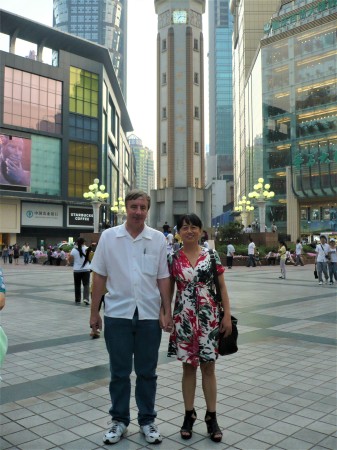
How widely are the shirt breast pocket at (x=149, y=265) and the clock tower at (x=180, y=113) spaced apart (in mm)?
53284

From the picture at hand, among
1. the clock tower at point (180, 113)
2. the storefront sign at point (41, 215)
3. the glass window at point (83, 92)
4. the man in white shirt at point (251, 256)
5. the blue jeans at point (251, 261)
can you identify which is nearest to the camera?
the man in white shirt at point (251, 256)

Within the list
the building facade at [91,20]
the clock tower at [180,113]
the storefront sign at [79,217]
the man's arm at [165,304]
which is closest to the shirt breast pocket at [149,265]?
the man's arm at [165,304]

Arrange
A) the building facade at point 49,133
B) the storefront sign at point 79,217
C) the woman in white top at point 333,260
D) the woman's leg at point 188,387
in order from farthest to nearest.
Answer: the storefront sign at point 79,217
the building facade at point 49,133
the woman in white top at point 333,260
the woman's leg at point 188,387

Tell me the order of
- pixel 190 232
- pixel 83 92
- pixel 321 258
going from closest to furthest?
pixel 190 232
pixel 321 258
pixel 83 92

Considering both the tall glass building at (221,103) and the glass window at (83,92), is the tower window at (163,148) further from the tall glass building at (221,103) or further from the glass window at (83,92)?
the tall glass building at (221,103)

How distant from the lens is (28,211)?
180 ft

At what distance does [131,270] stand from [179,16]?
6158 centimetres

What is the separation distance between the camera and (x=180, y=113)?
188 feet

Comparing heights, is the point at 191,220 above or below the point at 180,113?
Result: below

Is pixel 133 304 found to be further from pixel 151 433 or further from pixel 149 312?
pixel 151 433

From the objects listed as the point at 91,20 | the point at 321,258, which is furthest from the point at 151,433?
the point at 91,20

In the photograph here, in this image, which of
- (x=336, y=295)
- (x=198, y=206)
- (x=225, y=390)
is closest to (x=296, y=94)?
(x=198, y=206)

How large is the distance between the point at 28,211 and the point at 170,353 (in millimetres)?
54240

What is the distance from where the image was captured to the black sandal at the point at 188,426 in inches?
135
